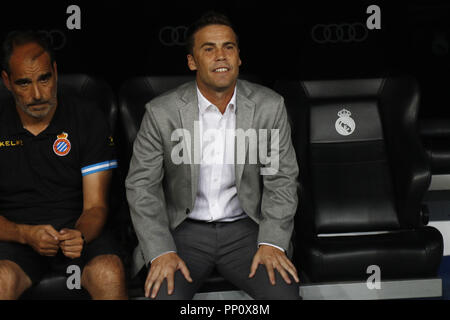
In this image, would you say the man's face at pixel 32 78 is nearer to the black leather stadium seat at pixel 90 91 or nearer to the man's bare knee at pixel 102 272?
the black leather stadium seat at pixel 90 91

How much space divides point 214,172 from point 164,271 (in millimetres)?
413

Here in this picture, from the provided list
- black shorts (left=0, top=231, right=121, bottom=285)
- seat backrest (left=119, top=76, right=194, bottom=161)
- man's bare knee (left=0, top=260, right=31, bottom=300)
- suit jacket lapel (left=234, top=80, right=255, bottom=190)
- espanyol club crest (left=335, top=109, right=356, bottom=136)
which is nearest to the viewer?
man's bare knee (left=0, top=260, right=31, bottom=300)

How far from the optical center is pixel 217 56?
194 centimetres

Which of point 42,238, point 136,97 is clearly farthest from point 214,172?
point 42,238

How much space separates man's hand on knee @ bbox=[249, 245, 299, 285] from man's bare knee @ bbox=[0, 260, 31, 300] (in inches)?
30.2

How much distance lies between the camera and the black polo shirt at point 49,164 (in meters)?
2.03

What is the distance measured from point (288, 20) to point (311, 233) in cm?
145

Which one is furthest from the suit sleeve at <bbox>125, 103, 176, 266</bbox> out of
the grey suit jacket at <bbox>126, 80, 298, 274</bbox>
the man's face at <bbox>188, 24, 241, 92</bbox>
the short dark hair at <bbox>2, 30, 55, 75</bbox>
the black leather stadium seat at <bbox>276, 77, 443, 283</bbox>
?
the black leather stadium seat at <bbox>276, 77, 443, 283</bbox>

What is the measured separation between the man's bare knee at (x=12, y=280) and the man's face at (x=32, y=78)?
1.77 feet

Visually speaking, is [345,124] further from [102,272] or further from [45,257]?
[45,257]

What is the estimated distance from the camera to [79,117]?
2.07m

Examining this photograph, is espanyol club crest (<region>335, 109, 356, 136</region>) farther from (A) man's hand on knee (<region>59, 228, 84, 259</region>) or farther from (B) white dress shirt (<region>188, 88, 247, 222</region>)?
(A) man's hand on knee (<region>59, 228, 84, 259</region>)

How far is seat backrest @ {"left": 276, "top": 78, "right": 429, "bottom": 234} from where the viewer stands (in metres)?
2.35
